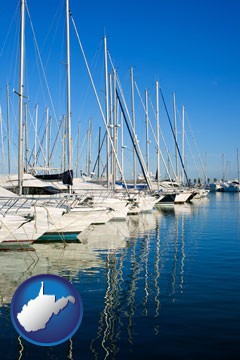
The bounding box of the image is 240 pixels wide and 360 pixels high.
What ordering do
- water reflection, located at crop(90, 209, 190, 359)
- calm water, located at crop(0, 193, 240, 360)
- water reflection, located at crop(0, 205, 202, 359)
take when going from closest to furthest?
→ 1. calm water, located at crop(0, 193, 240, 360)
2. water reflection, located at crop(90, 209, 190, 359)
3. water reflection, located at crop(0, 205, 202, 359)

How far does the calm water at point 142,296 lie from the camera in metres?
7.64

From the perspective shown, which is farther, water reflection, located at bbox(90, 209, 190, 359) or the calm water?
water reflection, located at bbox(90, 209, 190, 359)

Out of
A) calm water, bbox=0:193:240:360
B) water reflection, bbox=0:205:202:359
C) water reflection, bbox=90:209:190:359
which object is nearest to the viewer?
calm water, bbox=0:193:240:360

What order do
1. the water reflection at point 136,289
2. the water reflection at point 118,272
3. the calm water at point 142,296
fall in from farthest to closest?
the water reflection at point 118,272, the water reflection at point 136,289, the calm water at point 142,296

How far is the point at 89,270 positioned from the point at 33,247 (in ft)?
18.4

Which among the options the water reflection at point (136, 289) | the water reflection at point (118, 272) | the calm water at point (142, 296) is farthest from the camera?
the water reflection at point (118, 272)

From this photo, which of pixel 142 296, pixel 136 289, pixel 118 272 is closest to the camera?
pixel 142 296

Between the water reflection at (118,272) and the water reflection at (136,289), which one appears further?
the water reflection at (118,272)

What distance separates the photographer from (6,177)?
96.2 feet

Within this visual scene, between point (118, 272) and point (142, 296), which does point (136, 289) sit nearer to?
point (142, 296)

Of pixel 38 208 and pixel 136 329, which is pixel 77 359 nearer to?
pixel 136 329

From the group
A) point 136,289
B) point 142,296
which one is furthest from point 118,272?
point 142,296

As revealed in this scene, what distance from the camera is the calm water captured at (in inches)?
301

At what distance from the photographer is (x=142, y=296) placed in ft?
36.1
